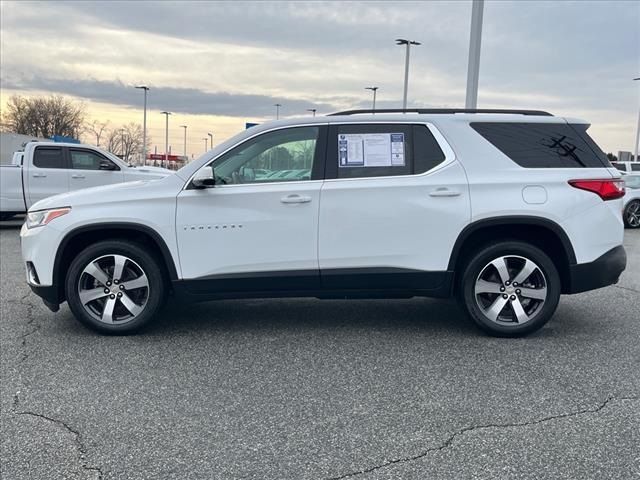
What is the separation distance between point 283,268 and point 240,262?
0.35 metres

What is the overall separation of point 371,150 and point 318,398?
2.15 m

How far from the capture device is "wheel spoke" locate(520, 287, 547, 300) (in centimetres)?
489

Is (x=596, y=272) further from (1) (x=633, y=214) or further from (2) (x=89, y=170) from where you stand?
(1) (x=633, y=214)

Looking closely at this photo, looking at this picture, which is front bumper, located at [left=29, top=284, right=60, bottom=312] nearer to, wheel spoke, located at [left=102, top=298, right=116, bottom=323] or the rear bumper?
wheel spoke, located at [left=102, top=298, right=116, bottom=323]

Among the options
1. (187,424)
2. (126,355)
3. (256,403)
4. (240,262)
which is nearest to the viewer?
(187,424)

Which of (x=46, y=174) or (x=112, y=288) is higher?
(x=46, y=174)

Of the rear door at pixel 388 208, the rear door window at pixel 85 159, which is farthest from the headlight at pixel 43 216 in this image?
the rear door window at pixel 85 159

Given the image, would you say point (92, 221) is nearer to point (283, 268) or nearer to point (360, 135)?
point (283, 268)

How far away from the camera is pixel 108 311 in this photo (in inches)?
194

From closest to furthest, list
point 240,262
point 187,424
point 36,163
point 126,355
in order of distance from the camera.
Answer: point 187,424 → point 126,355 → point 240,262 → point 36,163

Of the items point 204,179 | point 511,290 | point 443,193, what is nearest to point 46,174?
point 204,179

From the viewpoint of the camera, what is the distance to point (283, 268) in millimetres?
4859

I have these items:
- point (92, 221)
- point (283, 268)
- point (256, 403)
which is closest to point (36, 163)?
point (92, 221)

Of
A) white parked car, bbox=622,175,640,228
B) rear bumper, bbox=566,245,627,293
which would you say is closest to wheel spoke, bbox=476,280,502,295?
rear bumper, bbox=566,245,627,293
